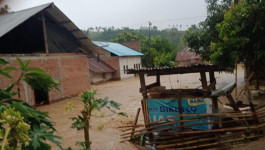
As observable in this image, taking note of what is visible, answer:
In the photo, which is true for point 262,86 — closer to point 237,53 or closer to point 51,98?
point 237,53

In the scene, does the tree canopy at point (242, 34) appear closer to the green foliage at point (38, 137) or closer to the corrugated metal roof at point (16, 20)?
the green foliage at point (38, 137)

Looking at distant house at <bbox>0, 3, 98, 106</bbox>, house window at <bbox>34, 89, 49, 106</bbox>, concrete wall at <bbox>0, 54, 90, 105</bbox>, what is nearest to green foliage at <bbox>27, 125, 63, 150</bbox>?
distant house at <bbox>0, 3, 98, 106</bbox>

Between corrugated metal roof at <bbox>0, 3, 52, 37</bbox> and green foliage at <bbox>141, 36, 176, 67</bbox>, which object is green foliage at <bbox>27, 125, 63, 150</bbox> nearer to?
corrugated metal roof at <bbox>0, 3, 52, 37</bbox>

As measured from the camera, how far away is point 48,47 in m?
15.4

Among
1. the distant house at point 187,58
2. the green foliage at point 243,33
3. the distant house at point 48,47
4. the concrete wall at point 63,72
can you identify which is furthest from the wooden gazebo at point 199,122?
the distant house at point 187,58

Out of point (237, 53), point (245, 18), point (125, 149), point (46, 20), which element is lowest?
point (125, 149)

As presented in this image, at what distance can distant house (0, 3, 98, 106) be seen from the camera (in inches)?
519

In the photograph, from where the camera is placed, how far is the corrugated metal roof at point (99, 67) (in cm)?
2576

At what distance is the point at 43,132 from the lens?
1559mm

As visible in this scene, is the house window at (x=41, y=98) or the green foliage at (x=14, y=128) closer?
the green foliage at (x=14, y=128)

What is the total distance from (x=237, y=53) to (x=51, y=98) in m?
12.9

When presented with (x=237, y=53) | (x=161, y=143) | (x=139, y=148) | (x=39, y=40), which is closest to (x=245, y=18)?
(x=237, y=53)

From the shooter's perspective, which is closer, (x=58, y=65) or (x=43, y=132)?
(x=43, y=132)

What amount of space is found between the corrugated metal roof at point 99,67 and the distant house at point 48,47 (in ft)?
21.9
